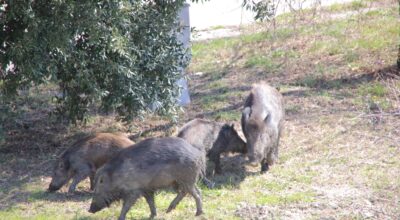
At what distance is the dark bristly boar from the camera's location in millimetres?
7020

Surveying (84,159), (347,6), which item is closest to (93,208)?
(84,159)

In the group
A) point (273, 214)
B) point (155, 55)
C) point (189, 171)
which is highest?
point (155, 55)

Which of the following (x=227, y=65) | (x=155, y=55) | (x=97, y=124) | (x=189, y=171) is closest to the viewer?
(x=189, y=171)

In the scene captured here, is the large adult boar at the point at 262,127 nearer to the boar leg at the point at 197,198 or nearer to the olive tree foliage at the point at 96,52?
the olive tree foliage at the point at 96,52

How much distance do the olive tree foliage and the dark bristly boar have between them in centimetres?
121

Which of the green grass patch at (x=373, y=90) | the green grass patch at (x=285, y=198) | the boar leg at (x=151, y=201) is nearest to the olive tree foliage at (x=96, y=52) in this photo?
the boar leg at (x=151, y=201)

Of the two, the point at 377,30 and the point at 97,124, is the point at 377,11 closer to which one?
the point at 377,30

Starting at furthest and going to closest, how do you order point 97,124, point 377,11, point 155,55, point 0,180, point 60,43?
point 377,11, point 97,124, point 155,55, point 0,180, point 60,43

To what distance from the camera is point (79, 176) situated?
8.17m

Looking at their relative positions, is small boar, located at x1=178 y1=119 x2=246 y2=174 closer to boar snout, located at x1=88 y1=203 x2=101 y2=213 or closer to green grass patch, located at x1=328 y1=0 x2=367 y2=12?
boar snout, located at x1=88 y1=203 x2=101 y2=213

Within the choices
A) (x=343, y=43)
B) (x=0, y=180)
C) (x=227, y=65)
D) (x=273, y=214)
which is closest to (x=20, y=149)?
(x=0, y=180)

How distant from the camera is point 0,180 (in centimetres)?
854

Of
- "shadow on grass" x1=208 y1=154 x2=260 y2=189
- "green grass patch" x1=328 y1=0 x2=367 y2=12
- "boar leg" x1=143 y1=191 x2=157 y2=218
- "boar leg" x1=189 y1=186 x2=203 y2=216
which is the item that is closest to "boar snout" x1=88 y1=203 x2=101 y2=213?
"boar leg" x1=143 y1=191 x2=157 y2=218

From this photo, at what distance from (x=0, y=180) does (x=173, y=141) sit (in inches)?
101
